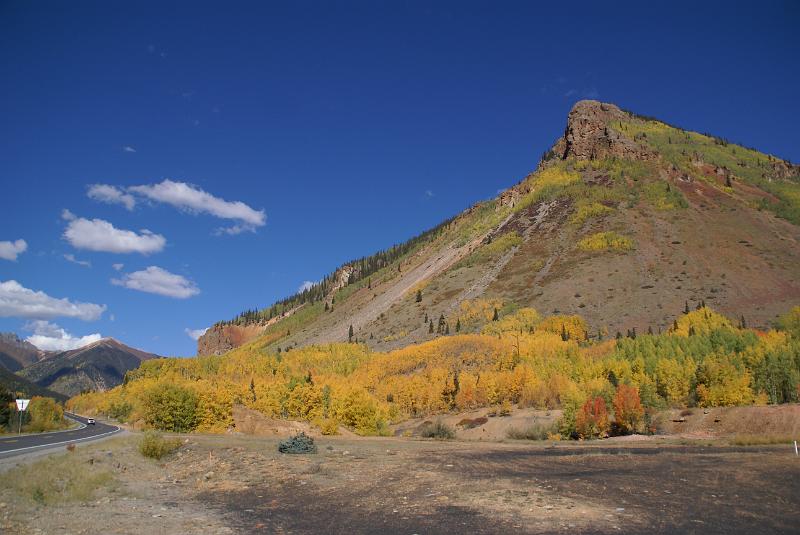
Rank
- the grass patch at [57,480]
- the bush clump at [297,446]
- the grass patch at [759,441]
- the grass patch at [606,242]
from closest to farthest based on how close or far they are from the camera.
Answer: the grass patch at [57,480]
the bush clump at [297,446]
the grass patch at [759,441]
the grass patch at [606,242]

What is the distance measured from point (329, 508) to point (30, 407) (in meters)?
61.5

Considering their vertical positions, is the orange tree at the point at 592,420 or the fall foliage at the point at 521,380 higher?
the fall foliage at the point at 521,380

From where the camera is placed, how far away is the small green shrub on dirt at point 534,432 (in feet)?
225

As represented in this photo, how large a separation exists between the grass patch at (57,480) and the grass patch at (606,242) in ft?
463

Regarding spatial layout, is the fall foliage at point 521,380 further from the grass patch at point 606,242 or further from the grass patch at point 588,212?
the grass patch at point 588,212

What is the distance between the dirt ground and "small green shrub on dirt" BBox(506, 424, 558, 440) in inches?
1499

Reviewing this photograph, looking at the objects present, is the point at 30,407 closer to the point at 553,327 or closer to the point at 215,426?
the point at 215,426

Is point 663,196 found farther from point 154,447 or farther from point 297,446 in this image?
point 154,447

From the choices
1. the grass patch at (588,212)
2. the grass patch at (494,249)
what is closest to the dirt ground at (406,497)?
the grass patch at (494,249)

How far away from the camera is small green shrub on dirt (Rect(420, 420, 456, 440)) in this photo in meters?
72.6

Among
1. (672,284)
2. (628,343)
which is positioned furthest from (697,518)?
(672,284)

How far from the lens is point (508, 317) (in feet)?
407

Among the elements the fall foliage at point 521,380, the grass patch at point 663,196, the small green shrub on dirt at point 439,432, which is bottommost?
the small green shrub on dirt at point 439,432

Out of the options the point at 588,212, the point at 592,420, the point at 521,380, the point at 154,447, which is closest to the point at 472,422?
the point at 521,380
